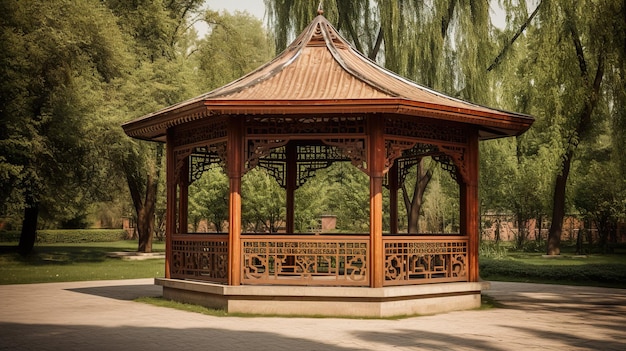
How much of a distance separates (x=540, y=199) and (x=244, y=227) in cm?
1614

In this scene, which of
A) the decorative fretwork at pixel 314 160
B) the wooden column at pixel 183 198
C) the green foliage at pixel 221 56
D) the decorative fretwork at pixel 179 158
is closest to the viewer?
the decorative fretwork at pixel 179 158

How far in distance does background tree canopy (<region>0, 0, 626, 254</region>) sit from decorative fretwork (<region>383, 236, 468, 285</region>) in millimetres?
6251

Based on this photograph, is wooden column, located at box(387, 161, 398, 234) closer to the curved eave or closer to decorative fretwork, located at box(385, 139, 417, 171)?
the curved eave

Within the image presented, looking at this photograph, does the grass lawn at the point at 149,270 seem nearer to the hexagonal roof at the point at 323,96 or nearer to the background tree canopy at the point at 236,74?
the background tree canopy at the point at 236,74

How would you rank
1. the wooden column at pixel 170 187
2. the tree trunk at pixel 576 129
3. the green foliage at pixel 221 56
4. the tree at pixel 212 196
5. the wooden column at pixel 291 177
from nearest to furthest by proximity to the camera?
the wooden column at pixel 170 187 → the wooden column at pixel 291 177 → the tree trunk at pixel 576 129 → the green foliage at pixel 221 56 → the tree at pixel 212 196

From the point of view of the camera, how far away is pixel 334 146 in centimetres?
1170

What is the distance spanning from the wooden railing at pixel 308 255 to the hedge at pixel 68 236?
35838 mm

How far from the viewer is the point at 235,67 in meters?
30.5

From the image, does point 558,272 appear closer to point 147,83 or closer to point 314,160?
point 314,160

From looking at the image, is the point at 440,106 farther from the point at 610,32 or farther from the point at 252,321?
the point at 610,32

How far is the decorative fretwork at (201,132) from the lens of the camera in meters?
11.8

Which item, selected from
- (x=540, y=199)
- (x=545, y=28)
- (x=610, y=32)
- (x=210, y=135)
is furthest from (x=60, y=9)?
(x=540, y=199)

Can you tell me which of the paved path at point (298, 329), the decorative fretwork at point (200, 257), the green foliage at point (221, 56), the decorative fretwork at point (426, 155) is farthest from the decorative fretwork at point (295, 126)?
the green foliage at point (221, 56)

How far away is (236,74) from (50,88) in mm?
9550
